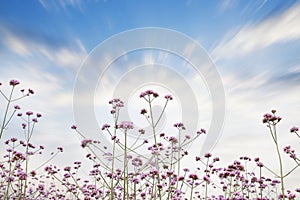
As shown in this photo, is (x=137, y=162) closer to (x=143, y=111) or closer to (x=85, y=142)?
(x=143, y=111)

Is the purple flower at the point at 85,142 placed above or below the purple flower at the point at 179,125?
below

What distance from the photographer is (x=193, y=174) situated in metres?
6.26

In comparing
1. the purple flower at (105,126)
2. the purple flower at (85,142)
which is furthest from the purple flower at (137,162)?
the purple flower at (85,142)

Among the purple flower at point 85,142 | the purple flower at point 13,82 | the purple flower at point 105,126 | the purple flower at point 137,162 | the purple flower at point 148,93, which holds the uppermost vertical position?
the purple flower at point 13,82

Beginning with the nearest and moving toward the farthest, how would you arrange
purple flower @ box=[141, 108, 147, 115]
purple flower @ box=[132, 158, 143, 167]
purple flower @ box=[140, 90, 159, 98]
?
purple flower @ box=[140, 90, 159, 98] < purple flower @ box=[141, 108, 147, 115] < purple flower @ box=[132, 158, 143, 167]

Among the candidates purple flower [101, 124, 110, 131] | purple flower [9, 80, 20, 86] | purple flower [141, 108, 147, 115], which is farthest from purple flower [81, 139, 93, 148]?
Answer: purple flower [9, 80, 20, 86]

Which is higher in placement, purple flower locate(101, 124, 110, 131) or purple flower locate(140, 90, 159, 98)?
purple flower locate(140, 90, 159, 98)

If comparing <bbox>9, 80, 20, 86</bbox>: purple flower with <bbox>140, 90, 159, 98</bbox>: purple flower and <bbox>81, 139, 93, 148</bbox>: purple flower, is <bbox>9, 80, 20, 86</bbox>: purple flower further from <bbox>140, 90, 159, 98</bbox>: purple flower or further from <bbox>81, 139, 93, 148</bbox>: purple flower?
<bbox>140, 90, 159, 98</bbox>: purple flower

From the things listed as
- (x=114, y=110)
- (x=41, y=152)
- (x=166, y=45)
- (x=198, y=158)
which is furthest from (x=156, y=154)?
(x=166, y=45)

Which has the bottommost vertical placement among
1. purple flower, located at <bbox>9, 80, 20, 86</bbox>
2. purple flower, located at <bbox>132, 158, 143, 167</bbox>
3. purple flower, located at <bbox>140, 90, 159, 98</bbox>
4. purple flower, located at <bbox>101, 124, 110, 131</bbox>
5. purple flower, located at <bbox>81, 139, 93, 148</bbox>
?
purple flower, located at <bbox>132, 158, 143, 167</bbox>

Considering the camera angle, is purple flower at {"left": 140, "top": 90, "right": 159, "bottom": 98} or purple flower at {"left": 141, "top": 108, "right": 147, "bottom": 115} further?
purple flower at {"left": 141, "top": 108, "right": 147, "bottom": 115}

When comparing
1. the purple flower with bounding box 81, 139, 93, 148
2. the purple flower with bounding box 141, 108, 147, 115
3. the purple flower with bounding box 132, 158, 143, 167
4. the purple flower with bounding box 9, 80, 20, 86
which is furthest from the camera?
the purple flower with bounding box 9, 80, 20, 86

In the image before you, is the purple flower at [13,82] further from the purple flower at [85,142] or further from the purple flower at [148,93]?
the purple flower at [148,93]

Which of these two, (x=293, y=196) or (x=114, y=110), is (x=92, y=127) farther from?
(x=293, y=196)
